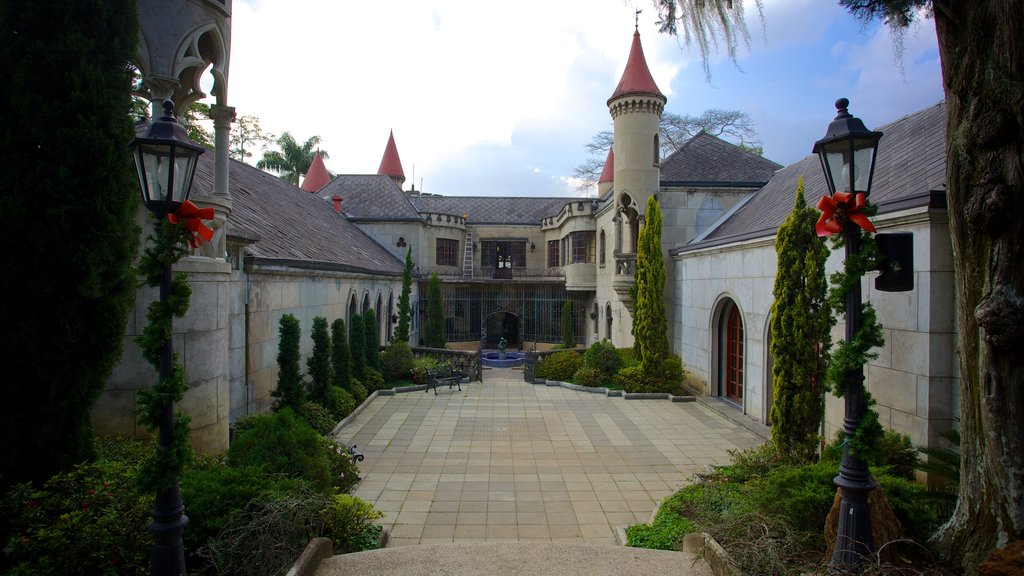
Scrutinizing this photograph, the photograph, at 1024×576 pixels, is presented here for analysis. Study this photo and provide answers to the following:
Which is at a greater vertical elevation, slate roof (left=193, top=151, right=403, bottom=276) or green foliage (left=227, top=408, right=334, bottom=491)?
slate roof (left=193, top=151, right=403, bottom=276)

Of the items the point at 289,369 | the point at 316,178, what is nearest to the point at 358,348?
the point at 289,369

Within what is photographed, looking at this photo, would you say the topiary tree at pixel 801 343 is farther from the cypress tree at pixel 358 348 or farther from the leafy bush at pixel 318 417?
the cypress tree at pixel 358 348

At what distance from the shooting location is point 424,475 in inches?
362

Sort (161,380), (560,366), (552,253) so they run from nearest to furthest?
(161,380)
(560,366)
(552,253)

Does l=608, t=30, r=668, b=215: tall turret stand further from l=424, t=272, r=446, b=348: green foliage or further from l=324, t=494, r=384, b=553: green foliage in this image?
l=324, t=494, r=384, b=553: green foliage

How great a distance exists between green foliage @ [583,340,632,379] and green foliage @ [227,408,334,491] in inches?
494

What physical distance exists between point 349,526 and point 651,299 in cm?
1333

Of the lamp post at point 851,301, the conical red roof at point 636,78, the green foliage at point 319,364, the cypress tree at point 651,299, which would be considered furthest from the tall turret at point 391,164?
the lamp post at point 851,301

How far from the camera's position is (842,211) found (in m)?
4.55

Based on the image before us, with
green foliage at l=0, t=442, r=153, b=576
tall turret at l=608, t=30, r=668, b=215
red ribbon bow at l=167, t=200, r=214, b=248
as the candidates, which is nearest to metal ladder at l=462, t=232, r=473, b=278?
tall turret at l=608, t=30, r=668, b=215

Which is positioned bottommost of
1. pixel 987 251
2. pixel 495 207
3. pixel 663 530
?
pixel 663 530

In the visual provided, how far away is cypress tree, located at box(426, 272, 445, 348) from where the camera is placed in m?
29.1

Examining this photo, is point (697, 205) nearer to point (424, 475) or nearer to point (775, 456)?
point (775, 456)

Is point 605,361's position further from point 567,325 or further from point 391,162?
point 391,162
